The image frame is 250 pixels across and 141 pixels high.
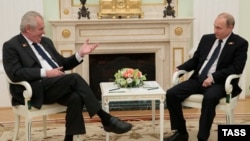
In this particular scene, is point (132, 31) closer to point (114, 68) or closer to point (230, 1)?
point (114, 68)

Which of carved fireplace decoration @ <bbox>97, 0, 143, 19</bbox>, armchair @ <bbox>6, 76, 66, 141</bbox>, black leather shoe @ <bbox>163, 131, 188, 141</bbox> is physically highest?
carved fireplace decoration @ <bbox>97, 0, 143, 19</bbox>

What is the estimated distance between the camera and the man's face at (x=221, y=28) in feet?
12.3

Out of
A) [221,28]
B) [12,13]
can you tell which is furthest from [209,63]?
[12,13]

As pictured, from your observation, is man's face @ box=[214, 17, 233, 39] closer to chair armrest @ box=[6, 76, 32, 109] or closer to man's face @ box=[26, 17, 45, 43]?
man's face @ box=[26, 17, 45, 43]

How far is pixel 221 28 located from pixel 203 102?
0.73 m

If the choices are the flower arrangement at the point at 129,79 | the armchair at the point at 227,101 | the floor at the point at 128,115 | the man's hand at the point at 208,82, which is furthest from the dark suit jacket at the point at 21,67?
the man's hand at the point at 208,82

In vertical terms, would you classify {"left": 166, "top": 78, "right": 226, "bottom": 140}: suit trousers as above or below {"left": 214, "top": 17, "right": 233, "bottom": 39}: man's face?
below

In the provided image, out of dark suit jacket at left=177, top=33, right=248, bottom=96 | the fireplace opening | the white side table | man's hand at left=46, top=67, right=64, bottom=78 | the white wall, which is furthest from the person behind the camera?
the fireplace opening

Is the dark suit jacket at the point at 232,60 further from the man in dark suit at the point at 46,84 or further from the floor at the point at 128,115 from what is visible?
the floor at the point at 128,115

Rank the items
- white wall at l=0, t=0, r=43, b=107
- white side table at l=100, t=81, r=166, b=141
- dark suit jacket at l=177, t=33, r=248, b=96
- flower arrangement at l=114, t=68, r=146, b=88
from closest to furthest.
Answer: white side table at l=100, t=81, r=166, b=141 → dark suit jacket at l=177, t=33, r=248, b=96 → flower arrangement at l=114, t=68, r=146, b=88 → white wall at l=0, t=0, r=43, b=107

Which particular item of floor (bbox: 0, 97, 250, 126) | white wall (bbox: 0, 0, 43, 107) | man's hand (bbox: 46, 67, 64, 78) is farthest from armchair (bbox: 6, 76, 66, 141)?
white wall (bbox: 0, 0, 43, 107)

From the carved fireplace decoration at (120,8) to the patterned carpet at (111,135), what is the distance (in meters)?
1.60

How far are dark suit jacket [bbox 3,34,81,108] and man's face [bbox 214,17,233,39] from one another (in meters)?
1.67

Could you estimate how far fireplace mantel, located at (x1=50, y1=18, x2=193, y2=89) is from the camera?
5.32 m
